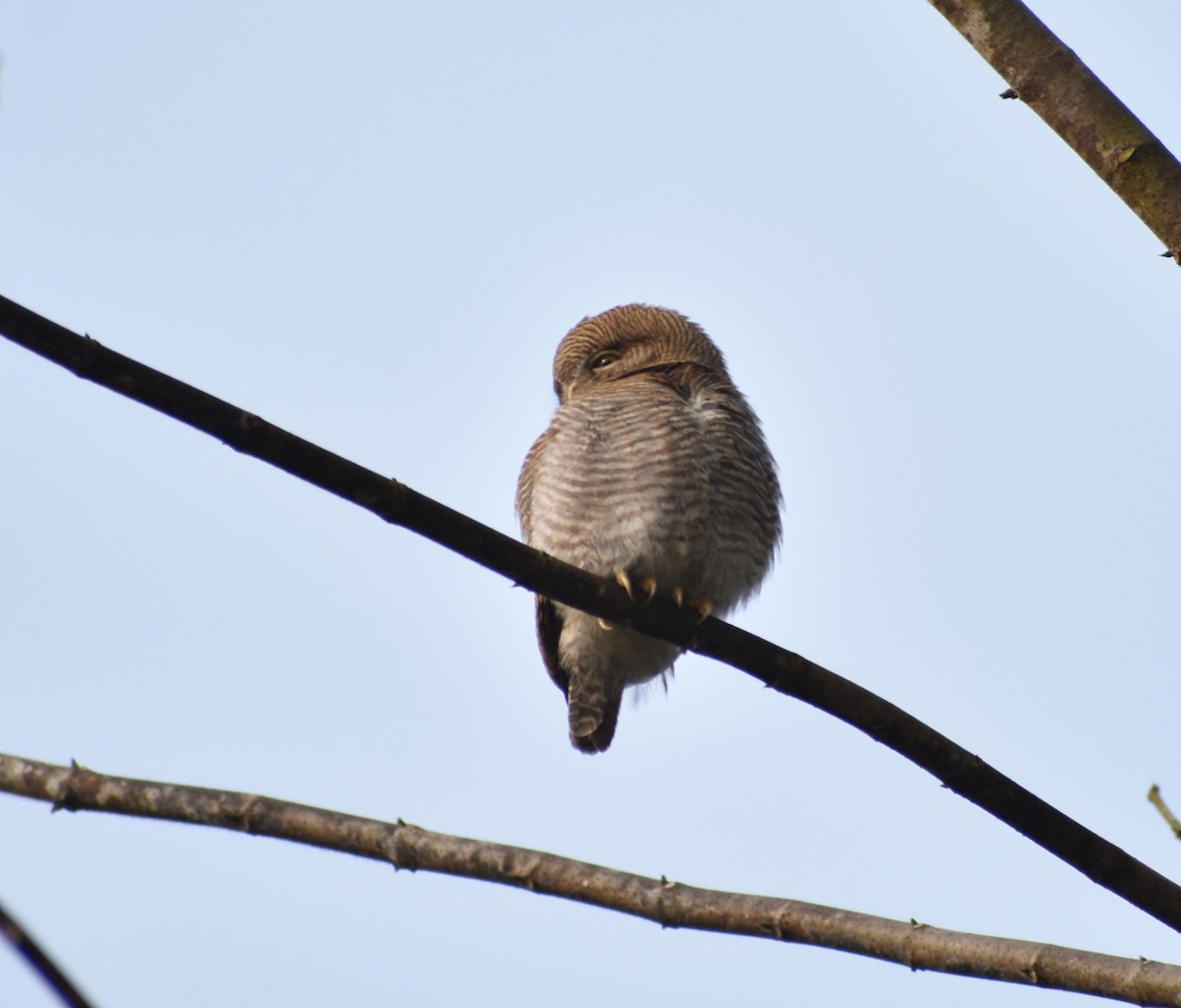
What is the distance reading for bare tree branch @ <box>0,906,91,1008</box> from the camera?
1389 mm

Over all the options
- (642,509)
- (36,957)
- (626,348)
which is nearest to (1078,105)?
(642,509)

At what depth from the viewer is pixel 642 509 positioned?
5.23 metres

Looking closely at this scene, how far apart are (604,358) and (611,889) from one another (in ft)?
12.9

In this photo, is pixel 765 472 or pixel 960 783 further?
pixel 765 472

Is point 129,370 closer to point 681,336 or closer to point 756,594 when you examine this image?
point 756,594

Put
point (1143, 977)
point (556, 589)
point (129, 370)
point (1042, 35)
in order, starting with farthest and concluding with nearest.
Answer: point (556, 589) < point (1042, 35) < point (1143, 977) < point (129, 370)

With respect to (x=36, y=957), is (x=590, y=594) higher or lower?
higher

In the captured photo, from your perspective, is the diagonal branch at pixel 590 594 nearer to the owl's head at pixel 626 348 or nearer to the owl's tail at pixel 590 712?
the owl's tail at pixel 590 712

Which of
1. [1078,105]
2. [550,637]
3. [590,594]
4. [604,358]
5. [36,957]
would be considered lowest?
[36,957]

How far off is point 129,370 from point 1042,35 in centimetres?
214

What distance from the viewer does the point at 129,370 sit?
2.76 meters

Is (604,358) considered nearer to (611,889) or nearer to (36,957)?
(611,889)

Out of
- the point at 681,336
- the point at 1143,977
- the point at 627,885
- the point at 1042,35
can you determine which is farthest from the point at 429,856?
the point at 681,336

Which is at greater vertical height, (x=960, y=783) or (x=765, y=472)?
(x=765, y=472)
